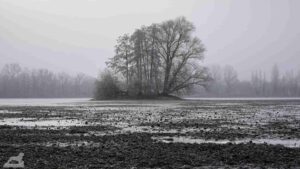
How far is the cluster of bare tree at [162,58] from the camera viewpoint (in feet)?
298

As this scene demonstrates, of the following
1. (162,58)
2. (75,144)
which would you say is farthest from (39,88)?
(75,144)

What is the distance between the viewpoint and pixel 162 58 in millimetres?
95188

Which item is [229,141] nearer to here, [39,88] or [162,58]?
[162,58]

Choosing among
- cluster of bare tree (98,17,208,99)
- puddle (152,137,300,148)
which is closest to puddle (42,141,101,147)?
puddle (152,137,300,148)

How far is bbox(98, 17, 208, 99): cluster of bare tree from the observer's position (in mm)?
90750

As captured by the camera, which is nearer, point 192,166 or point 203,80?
point 192,166

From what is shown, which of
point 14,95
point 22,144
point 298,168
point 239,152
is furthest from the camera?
point 14,95

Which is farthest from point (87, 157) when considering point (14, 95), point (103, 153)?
point (14, 95)

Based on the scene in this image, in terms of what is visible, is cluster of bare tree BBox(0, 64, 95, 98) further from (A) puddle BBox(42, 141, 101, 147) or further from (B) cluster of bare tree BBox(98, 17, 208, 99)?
(A) puddle BBox(42, 141, 101, 147)

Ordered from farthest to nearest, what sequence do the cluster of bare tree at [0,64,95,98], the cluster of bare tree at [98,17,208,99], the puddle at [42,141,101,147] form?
the cluster of bare tree at [0,64,95,98]
the cluster of bare tree at [98,17,208,99]
the puddle at [42,141,101,147]

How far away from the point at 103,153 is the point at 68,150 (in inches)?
50.6

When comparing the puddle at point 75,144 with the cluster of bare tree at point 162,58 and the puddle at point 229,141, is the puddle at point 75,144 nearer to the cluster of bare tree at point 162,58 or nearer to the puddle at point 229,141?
the puddle at point 229,141

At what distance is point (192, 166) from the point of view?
10.9 m

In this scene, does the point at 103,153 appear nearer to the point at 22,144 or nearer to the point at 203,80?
the point at 22,144
